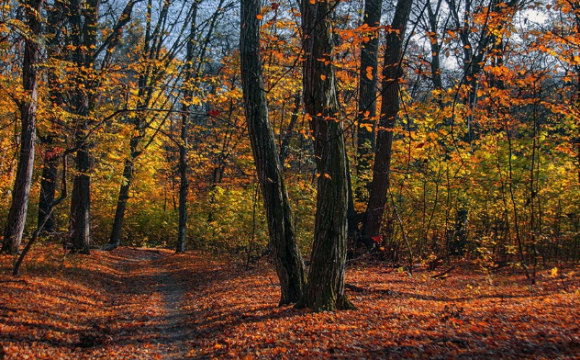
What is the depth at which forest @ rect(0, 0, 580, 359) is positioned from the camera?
5461 mm

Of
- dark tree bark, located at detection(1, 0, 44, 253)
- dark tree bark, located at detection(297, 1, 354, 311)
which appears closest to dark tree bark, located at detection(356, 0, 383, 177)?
dark tree bark, located at detection(297, 1, 354, 311)

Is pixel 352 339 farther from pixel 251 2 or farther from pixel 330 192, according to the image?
pixel 251 2

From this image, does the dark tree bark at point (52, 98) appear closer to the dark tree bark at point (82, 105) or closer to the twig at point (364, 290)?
the dark tree bark at point (82, 105)

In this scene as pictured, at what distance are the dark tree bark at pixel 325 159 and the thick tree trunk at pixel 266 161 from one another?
820 mm

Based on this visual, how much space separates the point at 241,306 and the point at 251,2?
4991mm

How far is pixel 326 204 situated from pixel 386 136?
18.2ft

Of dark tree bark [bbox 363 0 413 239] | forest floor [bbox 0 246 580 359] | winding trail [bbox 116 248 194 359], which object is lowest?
winding trail [bbox 116 248 194 359]

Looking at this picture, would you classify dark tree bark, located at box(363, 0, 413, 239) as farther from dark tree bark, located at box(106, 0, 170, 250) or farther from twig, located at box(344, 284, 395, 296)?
dark tree bark, located at box(106, 0, 170, 250)

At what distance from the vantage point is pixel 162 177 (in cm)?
2630

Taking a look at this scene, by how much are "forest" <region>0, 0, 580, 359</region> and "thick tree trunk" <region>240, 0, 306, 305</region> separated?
0.03 meters

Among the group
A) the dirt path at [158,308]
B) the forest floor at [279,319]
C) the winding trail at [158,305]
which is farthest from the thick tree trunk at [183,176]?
the forest floor at [279,319]

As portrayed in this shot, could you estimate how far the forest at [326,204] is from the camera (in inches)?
215

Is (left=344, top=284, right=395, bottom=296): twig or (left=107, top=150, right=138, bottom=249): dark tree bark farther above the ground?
(left=107, top=150, right=138, bottom=249): dark tree bark

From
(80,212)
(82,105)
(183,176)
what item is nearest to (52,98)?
(82,105)
